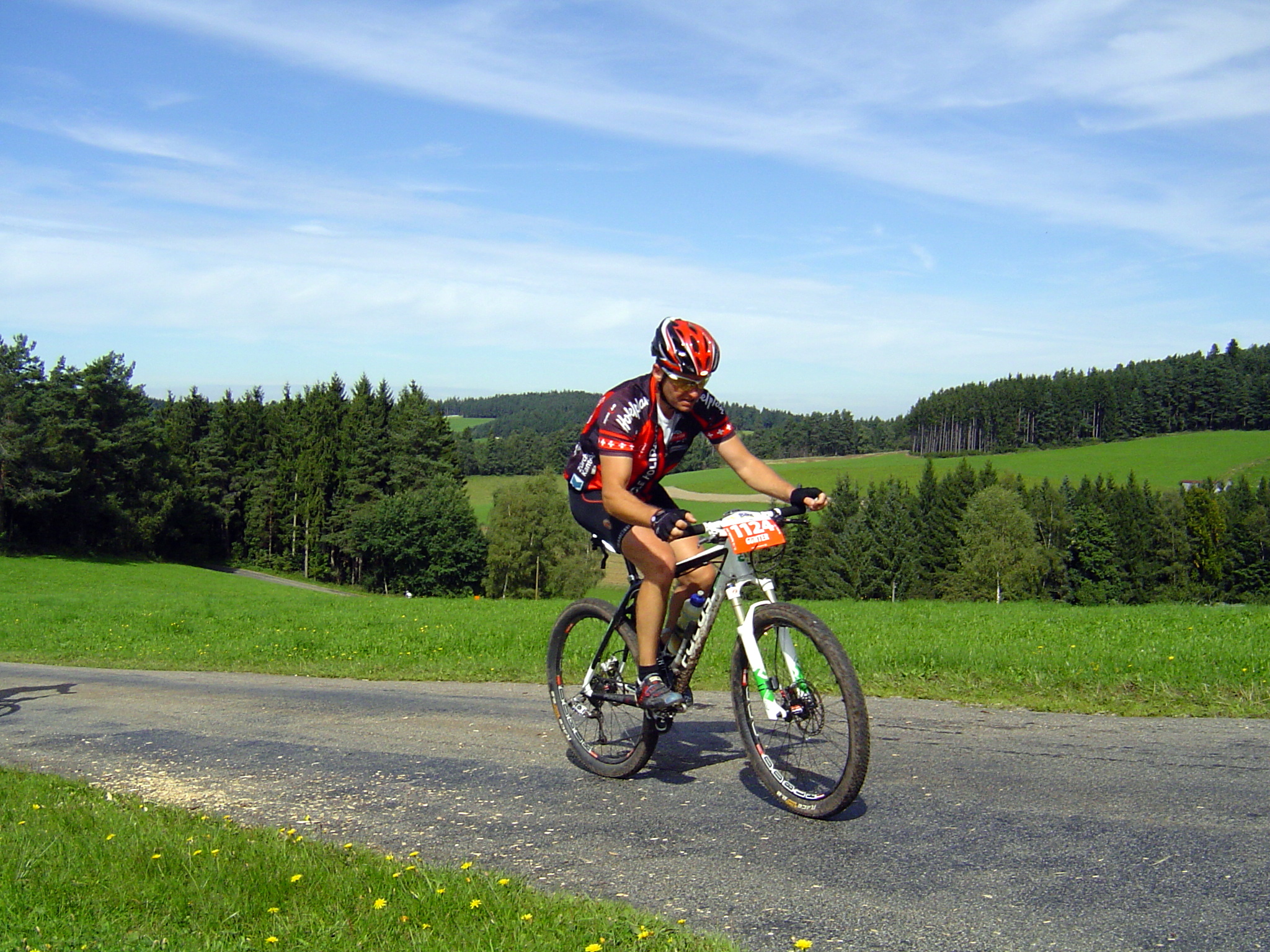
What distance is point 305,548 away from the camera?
270 ft

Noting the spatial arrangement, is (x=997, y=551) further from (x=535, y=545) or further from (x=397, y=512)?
(x=397, y=512)

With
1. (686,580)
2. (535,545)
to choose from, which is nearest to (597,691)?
(686,580)

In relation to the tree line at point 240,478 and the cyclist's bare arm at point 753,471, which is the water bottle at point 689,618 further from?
the tree line at point 240,478

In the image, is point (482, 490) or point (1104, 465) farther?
point (482, 490)

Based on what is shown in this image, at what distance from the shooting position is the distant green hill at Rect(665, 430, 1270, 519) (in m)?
105

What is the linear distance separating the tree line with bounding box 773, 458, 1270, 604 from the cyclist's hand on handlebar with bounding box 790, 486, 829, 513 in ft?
219

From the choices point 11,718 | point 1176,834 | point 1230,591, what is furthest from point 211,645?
point 1230,591

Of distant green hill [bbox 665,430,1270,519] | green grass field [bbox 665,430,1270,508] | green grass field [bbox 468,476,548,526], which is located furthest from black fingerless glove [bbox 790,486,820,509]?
green grass field [bbox 468,476,548,526]

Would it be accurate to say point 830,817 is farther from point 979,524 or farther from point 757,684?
point 979,524

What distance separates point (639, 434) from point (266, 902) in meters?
2.78

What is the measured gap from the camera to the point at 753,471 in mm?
5633

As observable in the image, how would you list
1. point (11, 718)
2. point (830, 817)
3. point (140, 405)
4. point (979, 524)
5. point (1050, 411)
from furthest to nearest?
point (1050, 411), point (979, 524), point (140, 405), point (11, 718), point (830, 817)

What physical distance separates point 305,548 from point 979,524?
54.2 m

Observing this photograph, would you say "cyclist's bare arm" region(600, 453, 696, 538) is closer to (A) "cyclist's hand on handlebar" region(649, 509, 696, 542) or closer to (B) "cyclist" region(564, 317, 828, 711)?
(B) "cyclist" region(564, 317, 828, 711)
